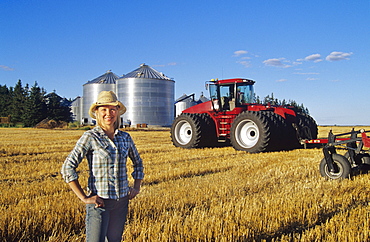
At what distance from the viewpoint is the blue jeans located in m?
2.32

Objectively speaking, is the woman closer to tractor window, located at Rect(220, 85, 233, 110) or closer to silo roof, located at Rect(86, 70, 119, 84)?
tractor window, located at Rect(220, 85, 233, 110)

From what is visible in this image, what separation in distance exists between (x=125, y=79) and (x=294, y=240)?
42112 mm

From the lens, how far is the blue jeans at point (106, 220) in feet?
7.60

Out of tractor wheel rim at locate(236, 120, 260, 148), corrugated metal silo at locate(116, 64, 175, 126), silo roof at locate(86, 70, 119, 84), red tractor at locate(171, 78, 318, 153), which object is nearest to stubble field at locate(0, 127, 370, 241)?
red tractor at locate(171, 78, 318, 153)

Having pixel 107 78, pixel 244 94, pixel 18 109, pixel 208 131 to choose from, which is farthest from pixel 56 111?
pixel 244 94

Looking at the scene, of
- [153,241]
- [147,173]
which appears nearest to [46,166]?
[147,173]

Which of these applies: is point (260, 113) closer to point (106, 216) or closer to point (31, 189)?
point (31, 189)

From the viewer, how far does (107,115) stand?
2496 mm

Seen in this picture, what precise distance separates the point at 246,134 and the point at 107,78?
40.7 meters

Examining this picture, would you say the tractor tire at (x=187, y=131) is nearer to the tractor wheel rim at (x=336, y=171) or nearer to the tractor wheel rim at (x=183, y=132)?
the tractor wheel rim at (x=183, y=132)

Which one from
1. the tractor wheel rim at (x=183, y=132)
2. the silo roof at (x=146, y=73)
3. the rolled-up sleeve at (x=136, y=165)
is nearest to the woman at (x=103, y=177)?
the rolled-up sleeve at (x=136, y=165)

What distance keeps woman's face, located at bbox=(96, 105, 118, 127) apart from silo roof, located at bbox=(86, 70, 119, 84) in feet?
154

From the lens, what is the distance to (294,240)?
316 centimetres

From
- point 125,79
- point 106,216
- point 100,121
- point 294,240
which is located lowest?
point 294,240
